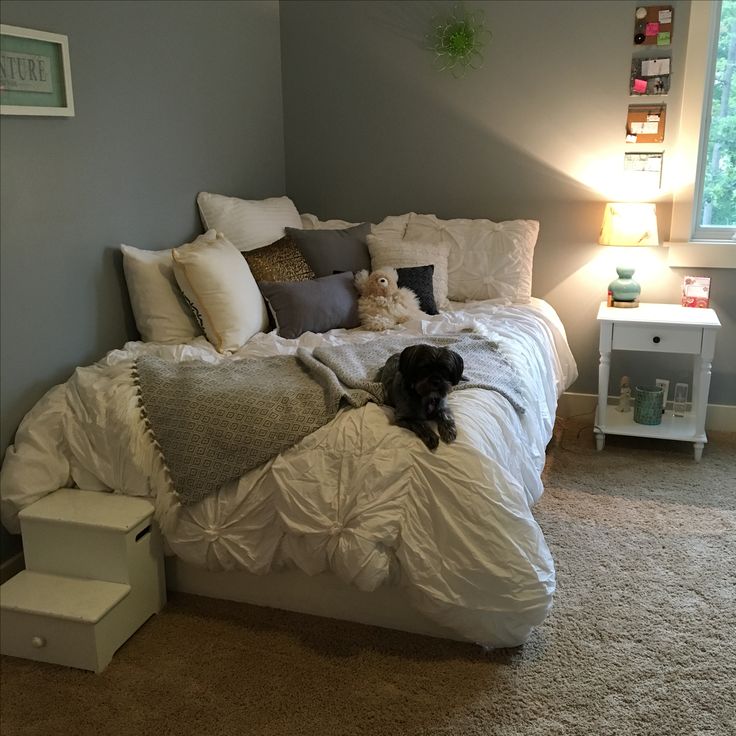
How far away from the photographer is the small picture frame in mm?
3346

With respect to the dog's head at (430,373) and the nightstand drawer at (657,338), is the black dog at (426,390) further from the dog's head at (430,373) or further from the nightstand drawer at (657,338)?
the nightstand drawer at (657,338)

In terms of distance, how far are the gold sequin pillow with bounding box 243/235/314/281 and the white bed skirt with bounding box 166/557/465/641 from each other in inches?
47.7

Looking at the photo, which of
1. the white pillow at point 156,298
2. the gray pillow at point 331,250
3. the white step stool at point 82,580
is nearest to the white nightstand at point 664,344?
Answer: the gray pillow at point 331,250

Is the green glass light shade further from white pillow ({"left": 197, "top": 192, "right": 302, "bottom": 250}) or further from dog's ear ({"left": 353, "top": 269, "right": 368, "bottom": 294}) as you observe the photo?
white pillow ({"left": 197, "top": 192, "right": 302, "bottom": 250})

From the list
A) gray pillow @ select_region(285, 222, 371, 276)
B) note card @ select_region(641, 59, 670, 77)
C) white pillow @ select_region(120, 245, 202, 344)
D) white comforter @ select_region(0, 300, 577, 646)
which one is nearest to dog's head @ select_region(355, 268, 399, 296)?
gray pillow @ select_region(285, 222, 371, 276)

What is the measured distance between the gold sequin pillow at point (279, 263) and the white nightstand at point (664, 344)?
4.10 ft

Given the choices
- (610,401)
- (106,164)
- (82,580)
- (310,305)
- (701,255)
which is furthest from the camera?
(610,401)

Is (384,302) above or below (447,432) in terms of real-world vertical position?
above

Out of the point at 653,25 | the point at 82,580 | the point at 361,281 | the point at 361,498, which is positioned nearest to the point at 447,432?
the point at 361,498

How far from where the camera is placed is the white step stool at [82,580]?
1924 millimetres

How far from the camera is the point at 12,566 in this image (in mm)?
2252

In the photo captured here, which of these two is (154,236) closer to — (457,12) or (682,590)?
(457,12)

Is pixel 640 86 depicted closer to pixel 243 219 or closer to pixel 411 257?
pixel 411 257

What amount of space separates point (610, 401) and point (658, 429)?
432 millimetres
